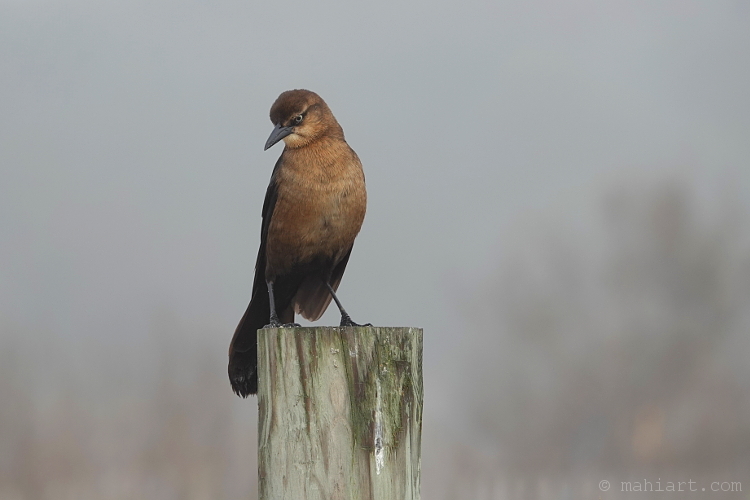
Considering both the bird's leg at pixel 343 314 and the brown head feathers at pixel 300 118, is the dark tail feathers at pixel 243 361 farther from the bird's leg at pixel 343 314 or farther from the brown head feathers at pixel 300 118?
the brown head feathers at pixel 300 118

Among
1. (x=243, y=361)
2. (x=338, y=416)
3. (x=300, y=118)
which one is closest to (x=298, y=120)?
(x=300, y=118)

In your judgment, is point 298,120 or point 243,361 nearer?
point 243,361

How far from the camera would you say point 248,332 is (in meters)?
4.05

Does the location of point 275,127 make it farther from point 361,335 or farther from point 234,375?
point 361,335

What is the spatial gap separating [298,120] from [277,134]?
0.14 m

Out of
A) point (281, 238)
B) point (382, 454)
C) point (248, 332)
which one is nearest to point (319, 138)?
point (281, 238)

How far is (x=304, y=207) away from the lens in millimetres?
4016

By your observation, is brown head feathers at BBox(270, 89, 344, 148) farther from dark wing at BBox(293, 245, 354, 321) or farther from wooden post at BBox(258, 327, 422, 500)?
wooden post at BBox(258, 327, 422, 500)

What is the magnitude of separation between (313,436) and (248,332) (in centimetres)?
166

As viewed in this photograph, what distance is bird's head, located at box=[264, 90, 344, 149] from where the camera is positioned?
416 centimetres

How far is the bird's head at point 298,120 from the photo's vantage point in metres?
4.16

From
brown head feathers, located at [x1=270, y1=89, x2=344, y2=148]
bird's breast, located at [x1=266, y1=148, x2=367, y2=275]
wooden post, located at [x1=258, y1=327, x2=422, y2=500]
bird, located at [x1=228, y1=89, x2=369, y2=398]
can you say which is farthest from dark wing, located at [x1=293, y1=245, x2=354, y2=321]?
wooden post, located at [x1=258, y1=327, x2=422, y2=500]

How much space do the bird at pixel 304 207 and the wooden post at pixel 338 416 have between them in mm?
1248

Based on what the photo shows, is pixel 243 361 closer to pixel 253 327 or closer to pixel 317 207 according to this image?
pixel 253 327
